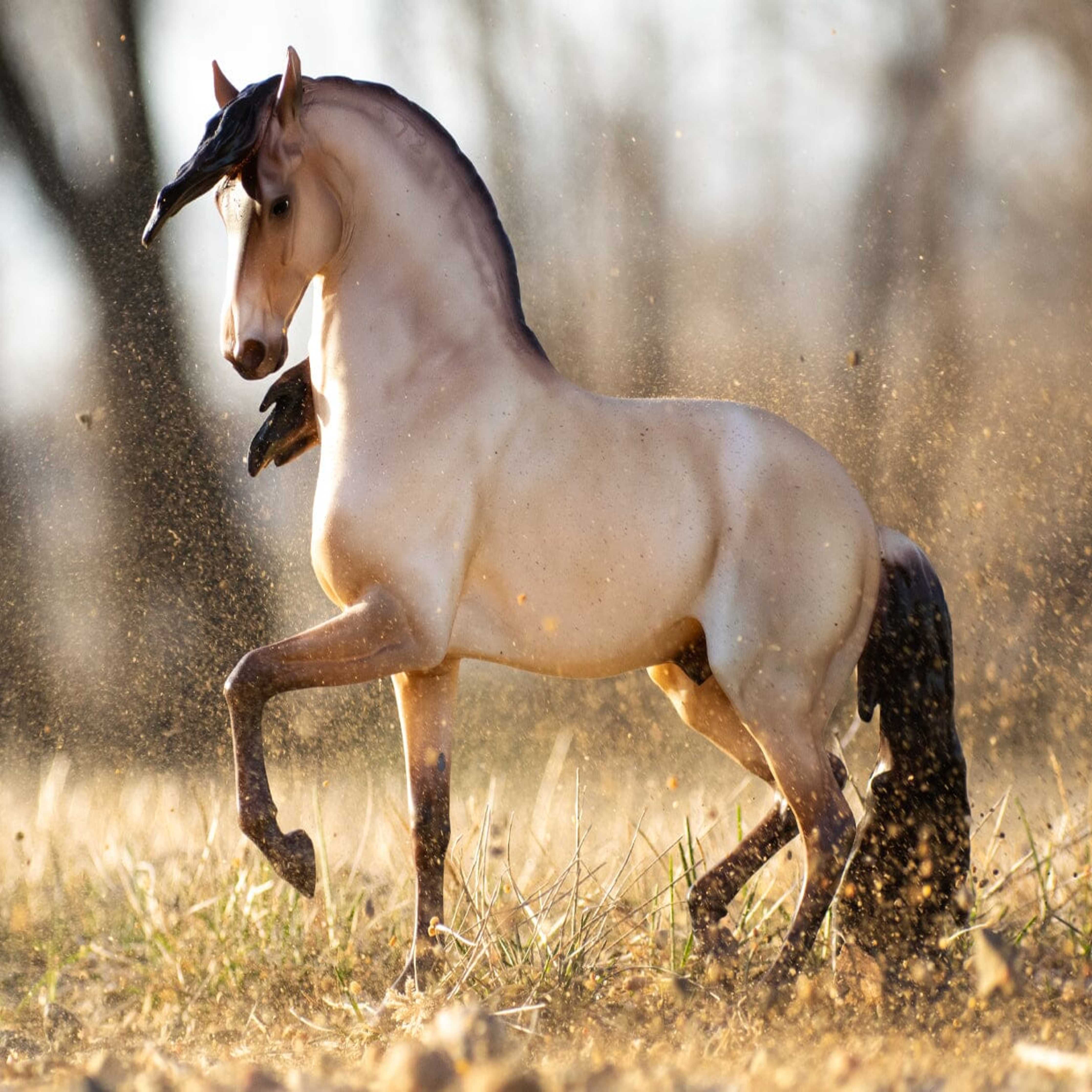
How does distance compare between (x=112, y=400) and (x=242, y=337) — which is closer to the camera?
(x=242, y=337)

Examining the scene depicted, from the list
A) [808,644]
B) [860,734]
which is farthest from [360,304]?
[860,734]

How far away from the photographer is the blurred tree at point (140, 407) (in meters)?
6.03

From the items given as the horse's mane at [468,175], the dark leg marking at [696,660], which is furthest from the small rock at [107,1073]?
the horse's mane at [468,175]

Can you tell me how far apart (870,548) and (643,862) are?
4.85 feet

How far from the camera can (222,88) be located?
3.29 m

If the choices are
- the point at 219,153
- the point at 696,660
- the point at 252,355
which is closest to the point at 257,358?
the point at 252,355

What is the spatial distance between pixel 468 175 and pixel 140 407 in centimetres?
346

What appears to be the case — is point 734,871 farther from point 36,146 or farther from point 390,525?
point 36,146

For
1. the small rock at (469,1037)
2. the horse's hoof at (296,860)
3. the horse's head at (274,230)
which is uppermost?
the horse's head at (274,230)

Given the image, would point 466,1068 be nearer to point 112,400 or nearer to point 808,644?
point 808,644

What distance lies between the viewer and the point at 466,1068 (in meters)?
1.85

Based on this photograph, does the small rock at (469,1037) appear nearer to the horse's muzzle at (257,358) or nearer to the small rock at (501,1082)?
the small rock at (501,1082)

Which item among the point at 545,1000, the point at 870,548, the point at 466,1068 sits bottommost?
the point at 545,1000

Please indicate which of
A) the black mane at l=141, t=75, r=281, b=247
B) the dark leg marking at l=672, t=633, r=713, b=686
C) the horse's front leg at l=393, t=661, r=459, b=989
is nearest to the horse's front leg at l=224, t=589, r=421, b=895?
the horse's front leg at l=393, t=661, r=459, b=989
